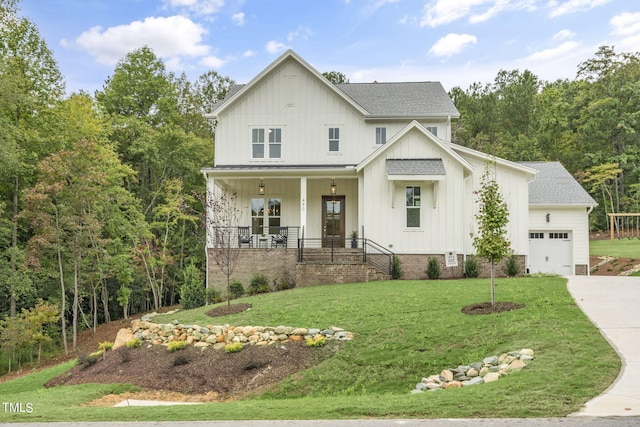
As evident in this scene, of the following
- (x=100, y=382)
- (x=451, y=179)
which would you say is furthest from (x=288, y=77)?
(x=100, y=382)

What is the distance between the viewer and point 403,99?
22609 mm

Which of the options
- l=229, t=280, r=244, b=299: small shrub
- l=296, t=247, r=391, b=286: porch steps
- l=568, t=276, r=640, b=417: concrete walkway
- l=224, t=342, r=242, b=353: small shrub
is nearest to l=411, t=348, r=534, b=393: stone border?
l=568, t=276, r=640, b=417: concrete walkway

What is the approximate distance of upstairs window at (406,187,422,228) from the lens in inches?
731

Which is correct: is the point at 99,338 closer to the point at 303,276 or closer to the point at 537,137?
the point at 303,276

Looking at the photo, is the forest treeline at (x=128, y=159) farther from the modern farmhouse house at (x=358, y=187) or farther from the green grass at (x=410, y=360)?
the green grass at (x=410, y=360)

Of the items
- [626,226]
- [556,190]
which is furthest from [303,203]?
[626,226]

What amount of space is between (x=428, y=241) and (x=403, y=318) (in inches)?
326

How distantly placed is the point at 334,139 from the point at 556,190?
9.87 meters

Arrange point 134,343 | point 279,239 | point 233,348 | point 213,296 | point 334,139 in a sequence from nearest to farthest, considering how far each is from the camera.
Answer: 1. point 233,348
2. point 134,343
3. point 213,296
4. point 279,239
5. point 334,139

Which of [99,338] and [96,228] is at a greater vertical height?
[96,228]

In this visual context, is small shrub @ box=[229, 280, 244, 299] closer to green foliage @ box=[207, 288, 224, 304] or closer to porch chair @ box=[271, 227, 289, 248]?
green foliage @ box=[207, 288, 224, 304]

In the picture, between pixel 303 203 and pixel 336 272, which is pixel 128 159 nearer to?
pixel 303 203

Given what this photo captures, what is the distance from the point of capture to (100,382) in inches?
377

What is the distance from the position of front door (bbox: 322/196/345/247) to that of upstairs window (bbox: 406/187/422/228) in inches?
138
